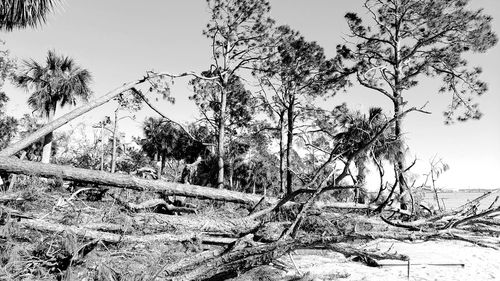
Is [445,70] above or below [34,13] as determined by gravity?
above

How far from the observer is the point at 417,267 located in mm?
4316

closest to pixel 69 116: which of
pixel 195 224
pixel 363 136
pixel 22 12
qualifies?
pixel 195 224

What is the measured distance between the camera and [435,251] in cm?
544

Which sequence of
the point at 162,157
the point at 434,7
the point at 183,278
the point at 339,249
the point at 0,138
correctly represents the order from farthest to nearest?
1. the point at 162,157
2. the point at 0,138
3. the point at 434,7
4. the point at 339,249
5. the point at 183,278

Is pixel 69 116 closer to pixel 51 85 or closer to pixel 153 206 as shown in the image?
pixel 153 206

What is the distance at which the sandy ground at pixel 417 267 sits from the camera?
3922 mm

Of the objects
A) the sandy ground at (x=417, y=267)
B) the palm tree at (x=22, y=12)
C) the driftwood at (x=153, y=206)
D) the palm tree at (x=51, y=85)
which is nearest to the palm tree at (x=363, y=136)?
the sandy ground at (x=417, y=267)

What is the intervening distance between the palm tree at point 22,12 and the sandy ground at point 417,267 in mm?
6481

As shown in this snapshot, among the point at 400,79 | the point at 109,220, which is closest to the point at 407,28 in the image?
the point at 400,79

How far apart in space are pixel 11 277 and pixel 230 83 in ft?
45.2

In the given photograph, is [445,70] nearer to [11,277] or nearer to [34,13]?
[34,13]

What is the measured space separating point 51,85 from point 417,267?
15270 mm

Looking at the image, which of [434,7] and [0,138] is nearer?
[434,7]

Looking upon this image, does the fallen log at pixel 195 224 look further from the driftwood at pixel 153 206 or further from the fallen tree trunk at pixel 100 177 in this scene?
the driftwood at pixel 153 206
